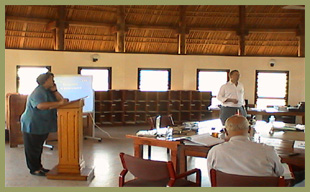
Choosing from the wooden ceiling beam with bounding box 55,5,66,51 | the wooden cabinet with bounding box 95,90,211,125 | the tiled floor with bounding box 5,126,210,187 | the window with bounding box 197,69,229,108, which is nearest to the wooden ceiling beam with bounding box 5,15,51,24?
the wooden ceiling beam with bounding box 55,5,66,51

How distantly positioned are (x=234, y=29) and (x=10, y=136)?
25.3 ft

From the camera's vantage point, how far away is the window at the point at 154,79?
1173cm

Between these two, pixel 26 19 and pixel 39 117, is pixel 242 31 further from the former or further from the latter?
pixel 39 117

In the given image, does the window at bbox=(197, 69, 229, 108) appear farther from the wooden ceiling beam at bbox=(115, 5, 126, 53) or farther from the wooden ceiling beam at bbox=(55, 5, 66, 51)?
the wooden ceiling beam at bbox=(55, 5, 66, 51)

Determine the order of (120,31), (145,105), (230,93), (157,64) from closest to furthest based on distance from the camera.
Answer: (230,93)
(120,31)
(145,105)
(157,64)

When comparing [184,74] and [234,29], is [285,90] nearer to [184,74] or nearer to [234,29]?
[234,29]

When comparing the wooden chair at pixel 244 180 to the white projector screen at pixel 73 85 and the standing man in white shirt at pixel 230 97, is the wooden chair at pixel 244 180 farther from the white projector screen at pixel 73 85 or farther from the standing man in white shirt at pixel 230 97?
the white projector screen at pixel 73 85

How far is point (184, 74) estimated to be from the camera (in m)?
12.0

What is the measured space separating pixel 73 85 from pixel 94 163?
2514 mm

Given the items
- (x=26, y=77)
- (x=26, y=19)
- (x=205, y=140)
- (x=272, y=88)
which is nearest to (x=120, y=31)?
(x=26, y=19)

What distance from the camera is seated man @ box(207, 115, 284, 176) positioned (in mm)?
2953

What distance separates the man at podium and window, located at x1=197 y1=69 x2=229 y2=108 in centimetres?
733

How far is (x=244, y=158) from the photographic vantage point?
9.74 ft

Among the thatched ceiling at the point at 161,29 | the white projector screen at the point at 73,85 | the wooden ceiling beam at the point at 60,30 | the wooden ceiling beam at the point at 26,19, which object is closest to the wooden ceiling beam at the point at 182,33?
the thatched ceiling at the point at 161,29
